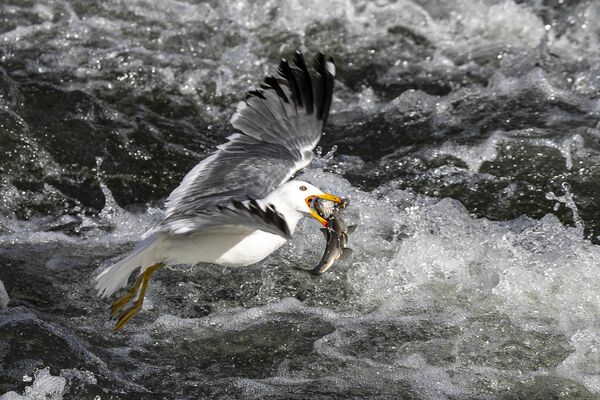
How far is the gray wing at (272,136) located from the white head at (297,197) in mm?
177

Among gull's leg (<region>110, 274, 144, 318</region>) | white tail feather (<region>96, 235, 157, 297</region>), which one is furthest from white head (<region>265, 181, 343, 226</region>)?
gull's leg (<region>110, 274, 144, 318</region>)

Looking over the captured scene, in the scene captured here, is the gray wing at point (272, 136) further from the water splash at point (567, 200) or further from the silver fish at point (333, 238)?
the water splash at point (567, 200)

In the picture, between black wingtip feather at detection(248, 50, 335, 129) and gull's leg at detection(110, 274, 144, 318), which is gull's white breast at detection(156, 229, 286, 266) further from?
black wingtip feather at detection(248, 50, 335, 129)

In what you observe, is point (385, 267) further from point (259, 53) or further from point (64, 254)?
point (259, 53)

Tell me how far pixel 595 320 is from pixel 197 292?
2059mm

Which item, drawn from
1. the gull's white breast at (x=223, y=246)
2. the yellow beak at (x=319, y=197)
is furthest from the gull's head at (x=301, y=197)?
the gull's white breast at (x=223, y=246)

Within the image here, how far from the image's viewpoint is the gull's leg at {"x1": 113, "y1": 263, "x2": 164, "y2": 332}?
5285 mm

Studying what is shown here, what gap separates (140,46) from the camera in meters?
8.48

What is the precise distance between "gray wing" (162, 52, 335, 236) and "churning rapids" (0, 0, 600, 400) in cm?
73

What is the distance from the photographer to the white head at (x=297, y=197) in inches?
195

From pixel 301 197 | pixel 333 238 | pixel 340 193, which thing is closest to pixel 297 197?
pixel 301 197

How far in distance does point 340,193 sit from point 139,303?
178 centimetres

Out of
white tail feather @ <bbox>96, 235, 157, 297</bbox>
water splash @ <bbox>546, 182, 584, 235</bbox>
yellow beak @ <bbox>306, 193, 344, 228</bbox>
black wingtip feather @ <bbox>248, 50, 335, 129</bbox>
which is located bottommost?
water splash @ <bbox>546, 182, 584, 235</bbox>

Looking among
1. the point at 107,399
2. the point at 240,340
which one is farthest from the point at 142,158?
the point at 107,399
